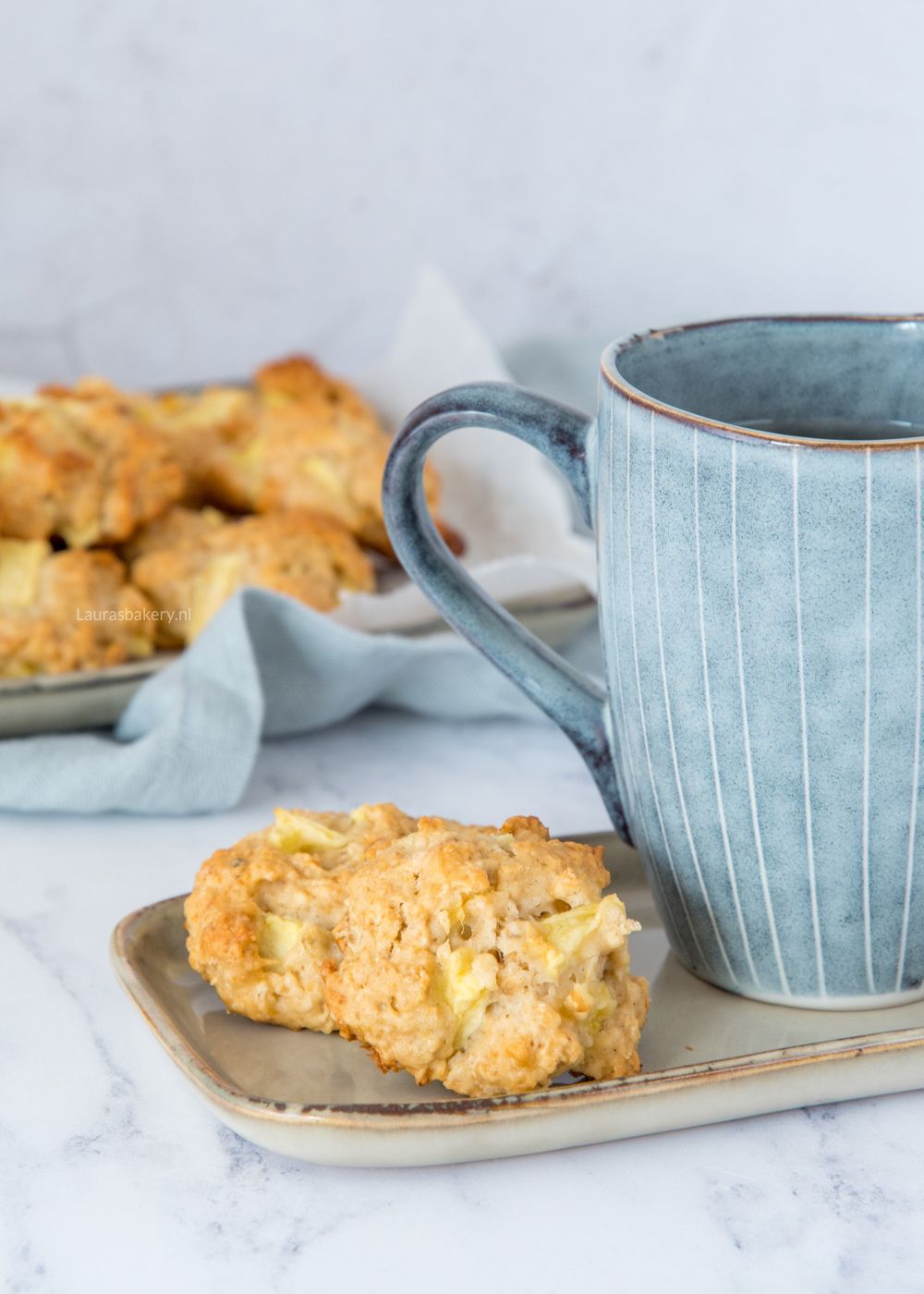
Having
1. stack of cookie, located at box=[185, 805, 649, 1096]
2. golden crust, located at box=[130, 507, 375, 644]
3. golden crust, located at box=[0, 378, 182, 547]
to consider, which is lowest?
golden crust, located at box=[130, 507, 375, 644]

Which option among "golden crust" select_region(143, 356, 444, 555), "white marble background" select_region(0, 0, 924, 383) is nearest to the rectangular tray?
"golden crust" select_region(143, 356, 444, 555)

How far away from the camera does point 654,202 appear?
70.7 inches

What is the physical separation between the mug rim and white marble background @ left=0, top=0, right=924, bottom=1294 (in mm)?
343

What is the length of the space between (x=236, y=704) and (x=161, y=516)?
0.22 m

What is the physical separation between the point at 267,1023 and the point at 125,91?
138 cm

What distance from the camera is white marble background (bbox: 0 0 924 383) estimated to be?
5.58 feet

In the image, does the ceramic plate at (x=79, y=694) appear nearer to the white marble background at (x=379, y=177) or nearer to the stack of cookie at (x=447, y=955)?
the stack of cookie at (x=447, y=955)

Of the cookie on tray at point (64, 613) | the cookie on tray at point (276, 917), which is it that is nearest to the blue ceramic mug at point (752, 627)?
the cookie on tray at point (276, 917)

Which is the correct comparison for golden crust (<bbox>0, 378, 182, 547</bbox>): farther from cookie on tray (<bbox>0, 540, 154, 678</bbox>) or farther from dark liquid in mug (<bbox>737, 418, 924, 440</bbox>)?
dark liquid in mug (<bbox>737, 418, 924, 440</bbox>)

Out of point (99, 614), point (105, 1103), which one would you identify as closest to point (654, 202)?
point (99, 614)

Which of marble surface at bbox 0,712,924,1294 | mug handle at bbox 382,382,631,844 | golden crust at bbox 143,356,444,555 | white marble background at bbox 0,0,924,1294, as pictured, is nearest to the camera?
marble surface at bbox 0,712,924,1294

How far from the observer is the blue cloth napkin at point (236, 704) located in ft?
3.36

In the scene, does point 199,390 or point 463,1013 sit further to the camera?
point 199,390

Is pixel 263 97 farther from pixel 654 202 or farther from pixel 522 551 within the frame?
pixel 522 551
